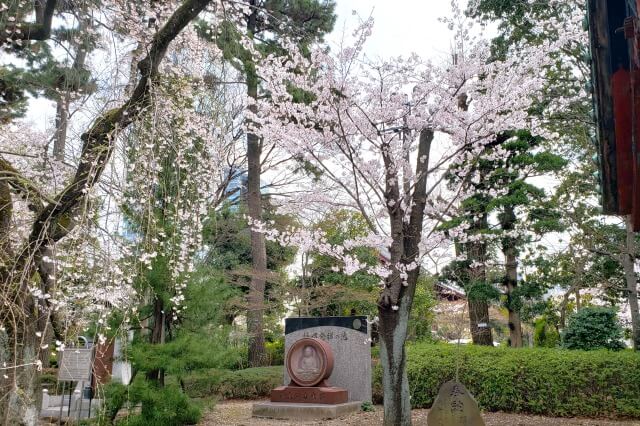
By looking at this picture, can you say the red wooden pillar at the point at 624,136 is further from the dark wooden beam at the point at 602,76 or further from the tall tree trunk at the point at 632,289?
the tall tree trunk at the point at 632,289

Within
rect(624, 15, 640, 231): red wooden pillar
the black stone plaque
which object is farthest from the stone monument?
rect(624, 15, 640, 231): red wooden pillar

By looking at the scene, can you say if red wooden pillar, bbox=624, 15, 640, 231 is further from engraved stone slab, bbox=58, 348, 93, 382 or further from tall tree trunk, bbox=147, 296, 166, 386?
tall tree trunk, bbox=147, 296, 166, 386

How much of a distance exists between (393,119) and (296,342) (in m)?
5.10

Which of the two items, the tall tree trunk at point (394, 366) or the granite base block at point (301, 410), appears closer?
the tall tree trunk at point (394, 366)

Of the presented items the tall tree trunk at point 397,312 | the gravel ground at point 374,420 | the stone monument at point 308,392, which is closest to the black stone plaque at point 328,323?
the stone monument at point 308,392

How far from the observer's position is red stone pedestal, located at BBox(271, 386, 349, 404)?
9.68 m

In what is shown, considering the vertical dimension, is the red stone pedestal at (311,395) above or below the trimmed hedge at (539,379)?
below

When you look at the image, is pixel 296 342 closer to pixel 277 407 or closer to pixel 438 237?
pixel 277 407

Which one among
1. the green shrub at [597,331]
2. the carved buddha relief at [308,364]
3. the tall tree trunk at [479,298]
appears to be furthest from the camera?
the tall tree trunk at [479,298]

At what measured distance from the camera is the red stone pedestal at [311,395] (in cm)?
968

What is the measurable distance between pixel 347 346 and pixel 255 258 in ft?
17.6

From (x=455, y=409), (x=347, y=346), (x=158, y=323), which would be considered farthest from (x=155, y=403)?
(x=347, y=346)

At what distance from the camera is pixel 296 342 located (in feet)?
34.9

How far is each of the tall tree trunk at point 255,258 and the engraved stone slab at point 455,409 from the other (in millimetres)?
8078
